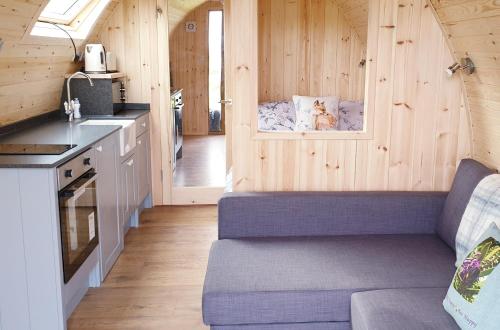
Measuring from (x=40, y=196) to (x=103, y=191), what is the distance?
83 cm

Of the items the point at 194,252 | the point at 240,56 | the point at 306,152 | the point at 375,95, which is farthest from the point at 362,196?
the point at 194,252

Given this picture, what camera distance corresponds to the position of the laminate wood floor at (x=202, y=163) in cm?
510

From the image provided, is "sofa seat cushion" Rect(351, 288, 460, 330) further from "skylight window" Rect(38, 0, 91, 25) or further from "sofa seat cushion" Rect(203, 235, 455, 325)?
"skylight window" Rect(38, 0, 91, 25)

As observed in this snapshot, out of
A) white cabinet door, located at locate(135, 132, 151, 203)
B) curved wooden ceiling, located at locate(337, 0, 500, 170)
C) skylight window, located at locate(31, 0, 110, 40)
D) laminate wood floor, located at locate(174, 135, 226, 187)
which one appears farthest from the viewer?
laminate wood floor, located at locate(174, 135, 226, 187)

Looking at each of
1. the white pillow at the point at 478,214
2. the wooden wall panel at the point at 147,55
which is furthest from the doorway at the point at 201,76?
the white pillow at the point at 478,214

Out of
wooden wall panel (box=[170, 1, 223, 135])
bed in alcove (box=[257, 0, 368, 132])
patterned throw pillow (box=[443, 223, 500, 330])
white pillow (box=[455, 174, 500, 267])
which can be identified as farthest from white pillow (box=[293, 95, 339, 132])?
wooden wall panel (box=[170, 1, 223, 135])

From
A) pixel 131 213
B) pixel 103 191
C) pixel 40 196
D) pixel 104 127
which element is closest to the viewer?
pixel 40 196

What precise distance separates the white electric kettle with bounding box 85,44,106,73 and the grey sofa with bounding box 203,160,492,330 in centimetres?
206

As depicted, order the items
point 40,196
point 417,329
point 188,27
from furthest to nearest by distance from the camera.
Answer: point 188,27
point 40,196
point 417,329

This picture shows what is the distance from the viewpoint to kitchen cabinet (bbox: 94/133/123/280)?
3.16 metres

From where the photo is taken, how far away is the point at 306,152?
297cm

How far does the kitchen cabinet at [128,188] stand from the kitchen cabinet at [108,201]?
5.9 inches

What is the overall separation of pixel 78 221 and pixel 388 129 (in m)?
1.83

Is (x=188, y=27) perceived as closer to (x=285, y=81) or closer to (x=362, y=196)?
(x=285, y=81)
